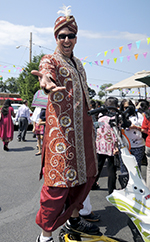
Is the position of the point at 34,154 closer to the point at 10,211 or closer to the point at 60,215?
the point at 10,211

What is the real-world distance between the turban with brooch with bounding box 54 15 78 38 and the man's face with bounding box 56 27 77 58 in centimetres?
3

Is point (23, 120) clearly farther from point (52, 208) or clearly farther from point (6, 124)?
point (52, 208)

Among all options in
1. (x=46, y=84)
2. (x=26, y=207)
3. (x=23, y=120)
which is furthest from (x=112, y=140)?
(x=23, y=120)

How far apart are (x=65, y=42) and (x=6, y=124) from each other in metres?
6.71

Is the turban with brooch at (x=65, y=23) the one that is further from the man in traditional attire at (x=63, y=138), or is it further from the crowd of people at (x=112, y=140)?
the crowd of people at (x=112, y=140)

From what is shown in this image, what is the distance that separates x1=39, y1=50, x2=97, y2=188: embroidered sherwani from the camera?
2174 mm

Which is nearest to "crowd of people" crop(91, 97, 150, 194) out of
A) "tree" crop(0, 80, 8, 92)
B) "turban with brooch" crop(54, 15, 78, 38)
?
"turban with brooch" crop(54, 15, 78, 38)

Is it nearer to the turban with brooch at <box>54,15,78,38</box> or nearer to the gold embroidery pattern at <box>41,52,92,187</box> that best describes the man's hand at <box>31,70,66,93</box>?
the gold embroidery pattern at <box>41,52,92,187</box>

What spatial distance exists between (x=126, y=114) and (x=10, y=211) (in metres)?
2.25

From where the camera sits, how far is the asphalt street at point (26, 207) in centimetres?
282

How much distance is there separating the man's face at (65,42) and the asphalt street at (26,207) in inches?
76.0

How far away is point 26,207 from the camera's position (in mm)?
3611

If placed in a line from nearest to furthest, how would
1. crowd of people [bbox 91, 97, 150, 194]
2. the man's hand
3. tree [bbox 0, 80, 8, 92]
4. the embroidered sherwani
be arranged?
the man's hand < the embroidered sherwani < crowd of people [bbox 91, 97, 150, 194] < tree [bbox 0, 80, 8, 92]

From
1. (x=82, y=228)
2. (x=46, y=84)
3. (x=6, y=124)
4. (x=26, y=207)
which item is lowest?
(x=26, y=207)
